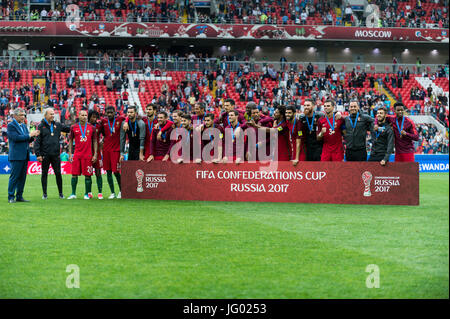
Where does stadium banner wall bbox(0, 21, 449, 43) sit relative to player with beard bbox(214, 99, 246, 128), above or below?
above

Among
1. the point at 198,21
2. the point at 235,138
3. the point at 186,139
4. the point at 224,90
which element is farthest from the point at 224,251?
the point at 198,21

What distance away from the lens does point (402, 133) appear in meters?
13.5

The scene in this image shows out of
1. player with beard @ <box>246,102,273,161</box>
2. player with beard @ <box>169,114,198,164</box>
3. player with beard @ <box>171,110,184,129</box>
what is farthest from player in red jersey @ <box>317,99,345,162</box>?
player with beard @ <box>171,110,184,129</box>

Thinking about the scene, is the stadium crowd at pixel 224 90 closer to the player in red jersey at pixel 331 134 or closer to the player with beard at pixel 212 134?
the player with beard at pixel 212 134

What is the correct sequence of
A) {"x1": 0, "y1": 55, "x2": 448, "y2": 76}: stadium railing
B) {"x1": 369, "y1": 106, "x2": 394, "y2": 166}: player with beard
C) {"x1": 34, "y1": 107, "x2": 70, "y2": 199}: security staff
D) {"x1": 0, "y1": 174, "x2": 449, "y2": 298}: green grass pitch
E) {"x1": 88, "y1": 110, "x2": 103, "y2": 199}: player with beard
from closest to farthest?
1. {"x1": 0, "y1": 174, "x2": 449, "y2": 298}: green grass pitch
2. {"x1": 369, "y1": 106, "x2": 394, "y2": 166}: player with beard
3. {"x1": 34, "y1": 107, "x2": 70, "y2": 199}: security staff
4. {"x1": 88, "y1": 110, "x2": 103, "y2": 199}: player with beard
5. {"x1": 0, "y1": 55, "x2": 448, "y2": 76}: stadium railing

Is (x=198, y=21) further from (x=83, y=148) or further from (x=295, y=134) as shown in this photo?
(x=295, y=134)

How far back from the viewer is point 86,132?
14.0 m

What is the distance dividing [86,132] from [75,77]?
25515mm

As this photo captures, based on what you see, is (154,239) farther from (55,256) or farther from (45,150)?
(45,150)

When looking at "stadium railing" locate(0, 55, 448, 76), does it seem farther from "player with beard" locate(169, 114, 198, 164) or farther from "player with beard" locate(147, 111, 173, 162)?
"player with beard" locate(169, 114, 198, 164)

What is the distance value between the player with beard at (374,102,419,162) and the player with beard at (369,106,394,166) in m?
0.21

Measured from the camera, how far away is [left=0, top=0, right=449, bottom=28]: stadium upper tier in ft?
140

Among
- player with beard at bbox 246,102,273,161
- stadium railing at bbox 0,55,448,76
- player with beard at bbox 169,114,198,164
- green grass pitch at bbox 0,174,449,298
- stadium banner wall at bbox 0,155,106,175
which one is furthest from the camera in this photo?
stadium railing at bbox 0,55,448,76
